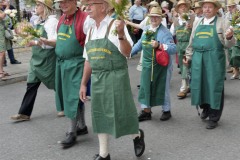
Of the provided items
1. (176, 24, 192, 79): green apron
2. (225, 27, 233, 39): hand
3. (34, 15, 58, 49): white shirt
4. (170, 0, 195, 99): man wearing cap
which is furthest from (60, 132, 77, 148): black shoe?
(176, 24, 192, 79): green apron

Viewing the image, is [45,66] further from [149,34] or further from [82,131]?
[149,34]

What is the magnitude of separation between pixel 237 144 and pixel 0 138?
3.12 meters

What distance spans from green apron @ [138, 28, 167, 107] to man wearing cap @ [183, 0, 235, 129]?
48cm

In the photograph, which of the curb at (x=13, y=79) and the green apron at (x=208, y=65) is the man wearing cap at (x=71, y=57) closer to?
the green apron at (x=208, y=65)

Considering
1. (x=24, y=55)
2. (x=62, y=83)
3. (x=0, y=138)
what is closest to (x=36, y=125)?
(x=0, y=138)

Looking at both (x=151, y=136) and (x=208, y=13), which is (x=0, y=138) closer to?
(x=151, y=136)

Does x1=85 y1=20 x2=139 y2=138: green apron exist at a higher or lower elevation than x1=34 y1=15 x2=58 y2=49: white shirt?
lower

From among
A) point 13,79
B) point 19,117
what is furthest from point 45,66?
point 13,79

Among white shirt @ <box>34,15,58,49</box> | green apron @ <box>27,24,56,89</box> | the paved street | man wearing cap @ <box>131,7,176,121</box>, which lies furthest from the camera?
green apron @ <box>27,24,56,89</box>

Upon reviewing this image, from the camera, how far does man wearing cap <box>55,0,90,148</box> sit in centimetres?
450

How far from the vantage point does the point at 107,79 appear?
385cm

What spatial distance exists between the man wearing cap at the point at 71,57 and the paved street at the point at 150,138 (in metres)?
0.32

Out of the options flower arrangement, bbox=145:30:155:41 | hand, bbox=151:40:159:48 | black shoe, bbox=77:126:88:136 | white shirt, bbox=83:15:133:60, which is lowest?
black shoe, bbox=77:126:88:136

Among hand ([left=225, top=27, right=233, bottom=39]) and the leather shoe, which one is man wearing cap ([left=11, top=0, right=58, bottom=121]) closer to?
hand ([left=225, top=27, right=233, bottom=39])
